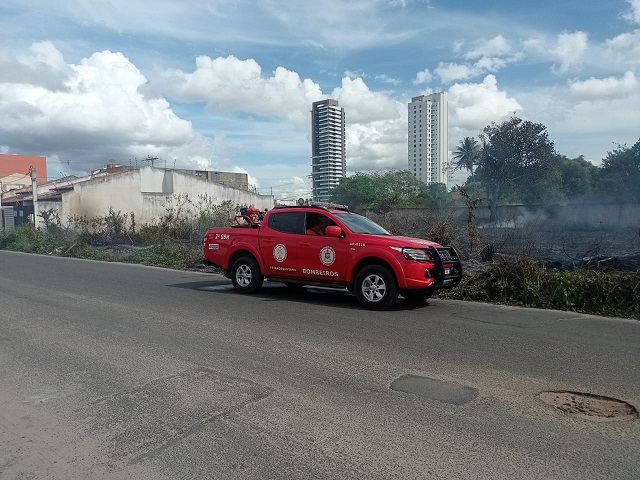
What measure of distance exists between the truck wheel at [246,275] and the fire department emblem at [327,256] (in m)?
1.70

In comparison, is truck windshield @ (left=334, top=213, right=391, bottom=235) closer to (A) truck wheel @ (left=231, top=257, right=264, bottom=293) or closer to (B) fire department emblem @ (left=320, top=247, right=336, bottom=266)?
(B) fire department emblem @ (left=320, top=247, right=336, bottom=266)

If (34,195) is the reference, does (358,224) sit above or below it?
below

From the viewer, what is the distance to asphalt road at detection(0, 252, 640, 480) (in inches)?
153

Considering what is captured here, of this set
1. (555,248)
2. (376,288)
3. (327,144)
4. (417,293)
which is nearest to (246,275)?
(376,288)

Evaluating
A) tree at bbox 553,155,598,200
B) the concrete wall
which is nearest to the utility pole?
the concrete wall

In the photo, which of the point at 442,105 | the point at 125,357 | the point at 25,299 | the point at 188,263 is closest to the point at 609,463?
the point at 125,357

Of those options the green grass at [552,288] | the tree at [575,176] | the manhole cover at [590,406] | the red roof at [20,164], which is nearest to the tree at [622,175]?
the tree at [575,176]

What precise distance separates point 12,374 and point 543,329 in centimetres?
688

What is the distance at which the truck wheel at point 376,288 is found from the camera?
9367mm

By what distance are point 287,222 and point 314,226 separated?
0.62 m

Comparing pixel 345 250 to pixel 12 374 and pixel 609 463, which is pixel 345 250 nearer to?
pixel 12 374

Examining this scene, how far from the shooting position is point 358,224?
34.8 feet

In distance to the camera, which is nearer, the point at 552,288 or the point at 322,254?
the point at 552,288

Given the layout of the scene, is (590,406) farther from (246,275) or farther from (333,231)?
(246,275)
